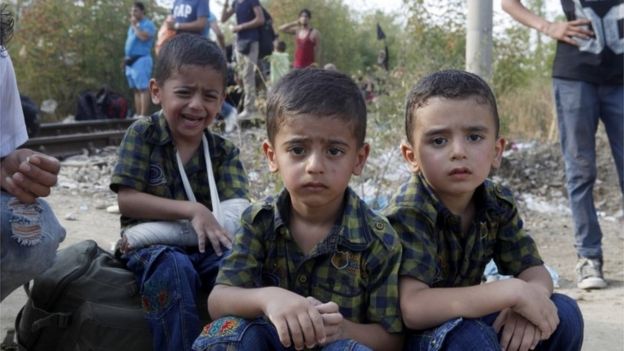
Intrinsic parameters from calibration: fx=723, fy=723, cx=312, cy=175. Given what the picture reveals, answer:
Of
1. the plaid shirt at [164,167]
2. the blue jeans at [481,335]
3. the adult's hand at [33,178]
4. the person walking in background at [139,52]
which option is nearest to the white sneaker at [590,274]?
the blue jeans at [481,335]

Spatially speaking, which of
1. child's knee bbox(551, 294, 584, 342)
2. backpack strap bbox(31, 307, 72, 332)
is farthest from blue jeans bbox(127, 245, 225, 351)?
child's knee bbox(551, 294, 584, 342)

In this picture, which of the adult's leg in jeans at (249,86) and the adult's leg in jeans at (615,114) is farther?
the adult's leg in jeans at (249,86)

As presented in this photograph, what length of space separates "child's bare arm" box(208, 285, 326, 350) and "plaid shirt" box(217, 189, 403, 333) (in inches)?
4.4

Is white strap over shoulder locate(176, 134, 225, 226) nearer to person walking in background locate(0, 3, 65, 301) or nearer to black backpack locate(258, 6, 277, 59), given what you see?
person walking in background locate(0, 3, 65, 301)

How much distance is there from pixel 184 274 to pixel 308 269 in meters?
0.54

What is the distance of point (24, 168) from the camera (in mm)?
2324

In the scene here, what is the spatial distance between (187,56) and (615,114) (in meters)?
2.69

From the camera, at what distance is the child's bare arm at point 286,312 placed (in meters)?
1.95

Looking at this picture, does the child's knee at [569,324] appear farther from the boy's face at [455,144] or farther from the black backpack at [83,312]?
the black backpack at [83,312]

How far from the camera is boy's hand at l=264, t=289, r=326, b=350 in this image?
195cm

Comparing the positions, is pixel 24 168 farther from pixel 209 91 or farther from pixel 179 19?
pixel 179 19

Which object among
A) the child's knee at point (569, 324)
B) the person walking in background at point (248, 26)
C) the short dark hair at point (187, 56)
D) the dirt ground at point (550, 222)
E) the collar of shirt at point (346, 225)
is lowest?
the dirt ground at point (550, 222)

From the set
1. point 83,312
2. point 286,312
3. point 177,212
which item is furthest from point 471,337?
point 83,312

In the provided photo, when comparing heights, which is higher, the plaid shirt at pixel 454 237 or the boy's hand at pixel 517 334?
the plaid shirt at pixel 454 237
